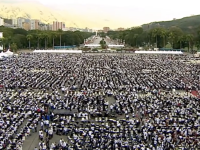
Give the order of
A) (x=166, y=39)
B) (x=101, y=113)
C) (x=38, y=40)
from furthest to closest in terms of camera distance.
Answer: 1. (x=166, y=39)
2. (x=38, y=40)
3. (x=101, y=113)

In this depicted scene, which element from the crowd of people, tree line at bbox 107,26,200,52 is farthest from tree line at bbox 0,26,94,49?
the crowd of people

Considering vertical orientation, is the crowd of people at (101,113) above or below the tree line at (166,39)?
below

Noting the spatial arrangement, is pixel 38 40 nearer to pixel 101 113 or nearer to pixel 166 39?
pixel 166 39

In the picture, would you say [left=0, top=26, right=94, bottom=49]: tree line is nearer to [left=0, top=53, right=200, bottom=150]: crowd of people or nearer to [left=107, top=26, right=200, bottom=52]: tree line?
[left=107, top=26, right=200, bottom=52]: tree line

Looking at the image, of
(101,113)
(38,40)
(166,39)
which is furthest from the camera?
(166,39)

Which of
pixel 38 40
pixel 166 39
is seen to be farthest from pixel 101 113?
pixel 166 39

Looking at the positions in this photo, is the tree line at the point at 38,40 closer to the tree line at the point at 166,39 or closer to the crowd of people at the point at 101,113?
the tree line at the point at 166,39

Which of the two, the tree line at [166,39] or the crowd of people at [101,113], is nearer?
the crowd of people at [101,113]

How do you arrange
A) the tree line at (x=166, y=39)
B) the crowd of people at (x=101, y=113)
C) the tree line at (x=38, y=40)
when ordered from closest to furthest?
the crowd of people at (x=101, y=113), the tree line at (x=166, y=39), the tree line at (x=38, y=40)

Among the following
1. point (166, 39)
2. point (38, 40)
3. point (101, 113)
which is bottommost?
point (101, 113)

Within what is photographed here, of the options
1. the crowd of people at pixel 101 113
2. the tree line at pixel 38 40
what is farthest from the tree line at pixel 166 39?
the crowd of people at pixel 101 113

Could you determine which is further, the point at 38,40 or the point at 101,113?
the point at 38,40

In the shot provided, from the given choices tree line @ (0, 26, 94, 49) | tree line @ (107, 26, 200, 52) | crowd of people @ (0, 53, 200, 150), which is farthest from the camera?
tree line @ (0, 26, 94, 49)
